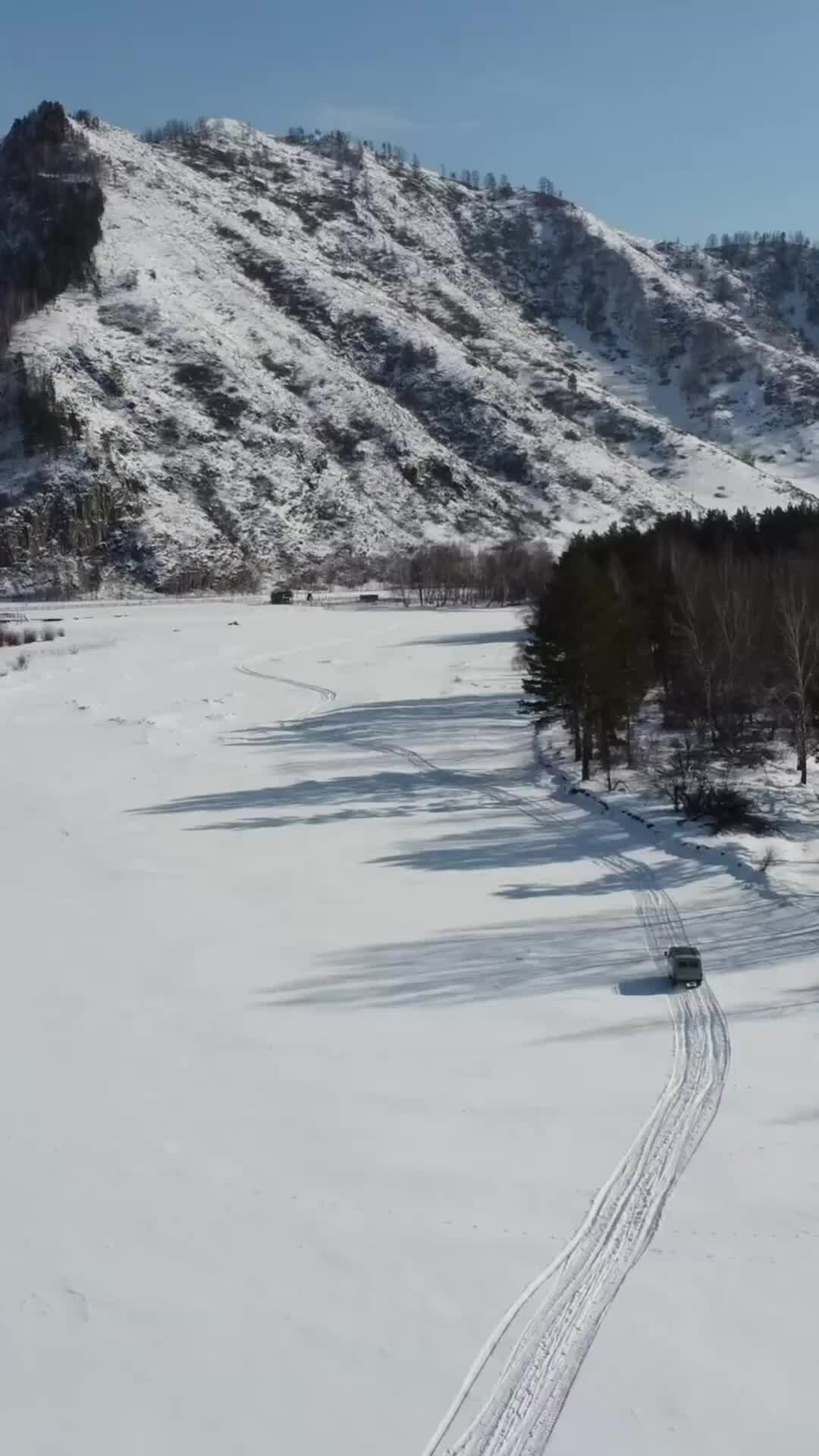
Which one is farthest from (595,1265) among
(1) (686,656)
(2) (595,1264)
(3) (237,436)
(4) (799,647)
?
(3) (237,436)

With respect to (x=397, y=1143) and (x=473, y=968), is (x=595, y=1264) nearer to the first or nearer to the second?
(x=397, y=1143)

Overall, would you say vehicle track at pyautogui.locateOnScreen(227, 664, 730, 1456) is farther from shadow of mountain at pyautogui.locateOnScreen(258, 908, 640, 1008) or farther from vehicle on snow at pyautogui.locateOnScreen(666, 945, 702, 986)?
shadow of mountain at pyautogui.locateOnScreen(258, 908, 640, 1008)

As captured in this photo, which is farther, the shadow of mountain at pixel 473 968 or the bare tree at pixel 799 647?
the bare tree at pixel 799 647

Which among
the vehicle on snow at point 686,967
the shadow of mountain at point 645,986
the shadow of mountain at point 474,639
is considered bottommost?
the shadow of mountain at point 645,986

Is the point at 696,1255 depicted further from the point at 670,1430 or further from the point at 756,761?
the point at 756,761

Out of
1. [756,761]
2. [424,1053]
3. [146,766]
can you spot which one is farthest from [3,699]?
[424,1053]

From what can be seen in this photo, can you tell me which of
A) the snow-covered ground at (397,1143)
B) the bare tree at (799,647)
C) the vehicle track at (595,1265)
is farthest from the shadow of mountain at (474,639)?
the vehicle track at (595,1265)

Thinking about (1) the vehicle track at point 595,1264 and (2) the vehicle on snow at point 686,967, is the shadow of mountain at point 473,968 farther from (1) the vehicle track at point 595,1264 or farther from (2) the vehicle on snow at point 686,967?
(1) the vehicle track at point 595,1264
